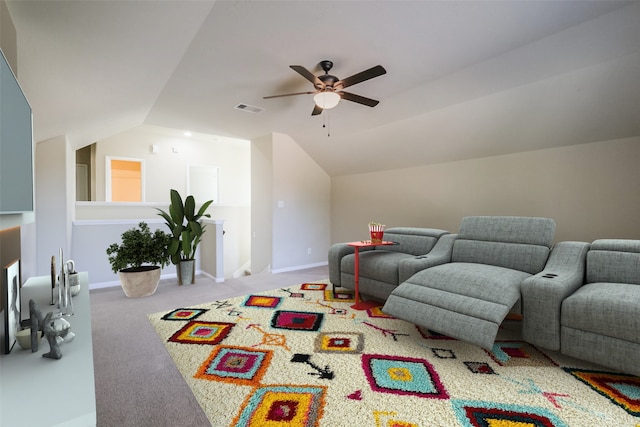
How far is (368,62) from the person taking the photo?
8.72 ft

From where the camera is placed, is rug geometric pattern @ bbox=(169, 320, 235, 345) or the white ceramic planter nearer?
rug geometric pattern @ bbox=(169, 320, 235, 345)

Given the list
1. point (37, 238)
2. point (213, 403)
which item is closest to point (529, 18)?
point (213, 403)

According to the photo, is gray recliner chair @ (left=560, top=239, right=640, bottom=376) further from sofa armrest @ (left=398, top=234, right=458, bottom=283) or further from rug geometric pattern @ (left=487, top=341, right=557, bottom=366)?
sofa armrest @ (left=398, top=234, right=458, bottom=283)

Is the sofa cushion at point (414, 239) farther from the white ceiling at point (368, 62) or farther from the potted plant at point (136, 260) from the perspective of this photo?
the potted plant at point (136, 260)

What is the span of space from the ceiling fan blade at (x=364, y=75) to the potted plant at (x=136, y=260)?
9.15 feet

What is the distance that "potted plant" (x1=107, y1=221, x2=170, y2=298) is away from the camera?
3389 millimetres

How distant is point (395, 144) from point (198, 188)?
16.7 feet

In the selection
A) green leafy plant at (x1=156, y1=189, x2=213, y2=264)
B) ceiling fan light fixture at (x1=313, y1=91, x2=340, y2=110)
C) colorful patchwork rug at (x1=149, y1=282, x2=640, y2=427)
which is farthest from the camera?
green leafy plant at (x1=156, y1=189, x2=213, y2=264)

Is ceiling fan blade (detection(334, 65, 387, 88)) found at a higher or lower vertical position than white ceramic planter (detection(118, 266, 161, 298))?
higher

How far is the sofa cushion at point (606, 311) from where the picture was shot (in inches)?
63.7

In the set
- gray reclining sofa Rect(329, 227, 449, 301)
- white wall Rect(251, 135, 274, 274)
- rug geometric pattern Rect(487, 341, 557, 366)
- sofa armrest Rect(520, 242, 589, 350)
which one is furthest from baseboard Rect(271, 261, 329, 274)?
sofa armrest Rect(520, 242, 589, 350)

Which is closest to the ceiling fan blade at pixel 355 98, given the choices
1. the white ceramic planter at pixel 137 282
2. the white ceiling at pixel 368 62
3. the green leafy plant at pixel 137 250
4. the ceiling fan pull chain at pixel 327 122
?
the white ceiling at pixel 368 62

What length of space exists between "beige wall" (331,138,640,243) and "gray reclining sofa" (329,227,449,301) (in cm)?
93

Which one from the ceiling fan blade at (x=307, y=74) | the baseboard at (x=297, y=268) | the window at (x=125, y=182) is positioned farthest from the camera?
the window at (x=125, y=182)
